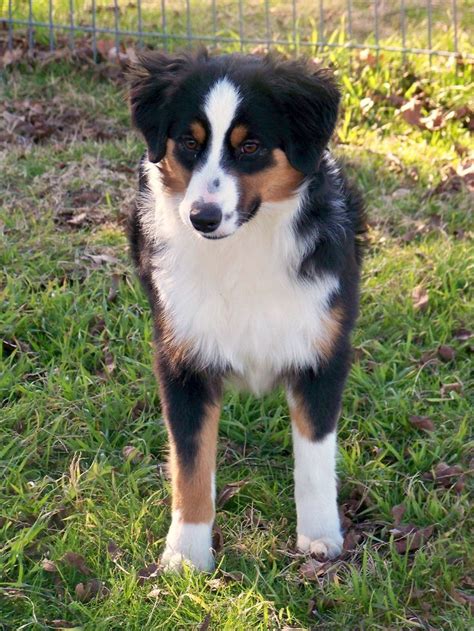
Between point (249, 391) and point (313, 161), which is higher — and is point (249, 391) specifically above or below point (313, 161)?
below

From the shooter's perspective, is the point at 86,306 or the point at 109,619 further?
the point at 86,306

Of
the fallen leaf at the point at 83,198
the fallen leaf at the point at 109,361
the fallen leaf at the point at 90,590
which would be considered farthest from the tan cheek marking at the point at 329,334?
the fallen leaf at the point at 83,198

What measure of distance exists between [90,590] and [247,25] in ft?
18.2

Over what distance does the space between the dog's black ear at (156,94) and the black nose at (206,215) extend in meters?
0.37

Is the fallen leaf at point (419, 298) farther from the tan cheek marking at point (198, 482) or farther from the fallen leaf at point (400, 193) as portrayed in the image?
the tan cheek marking at point (198, 482)

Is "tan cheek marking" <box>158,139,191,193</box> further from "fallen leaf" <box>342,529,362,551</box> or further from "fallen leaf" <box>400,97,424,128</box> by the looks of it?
"fallen leaf" <box>400,97,424,128</box>

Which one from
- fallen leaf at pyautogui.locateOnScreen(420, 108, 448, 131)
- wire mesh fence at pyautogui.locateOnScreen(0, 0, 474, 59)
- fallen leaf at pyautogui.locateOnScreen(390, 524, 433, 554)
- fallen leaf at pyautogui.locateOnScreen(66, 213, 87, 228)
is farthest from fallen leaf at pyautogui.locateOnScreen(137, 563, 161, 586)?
wire mesh fence at pyautogui.locateOnScreen(0, 0, 474, 59)

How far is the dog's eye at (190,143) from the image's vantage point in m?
2.87

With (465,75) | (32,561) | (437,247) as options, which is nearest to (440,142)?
(465,75)

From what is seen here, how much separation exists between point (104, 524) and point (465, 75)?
4.37 metres

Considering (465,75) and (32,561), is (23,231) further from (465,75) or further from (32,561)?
(465,75)

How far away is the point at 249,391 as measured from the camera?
11.2ft

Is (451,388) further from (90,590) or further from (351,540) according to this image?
(90,590)

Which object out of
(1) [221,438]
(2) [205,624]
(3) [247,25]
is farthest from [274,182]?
(3) [247,25]
